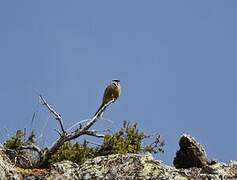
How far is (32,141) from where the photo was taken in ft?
41.5

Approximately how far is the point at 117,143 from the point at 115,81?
3.08m

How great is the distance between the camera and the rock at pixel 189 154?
10609 mm

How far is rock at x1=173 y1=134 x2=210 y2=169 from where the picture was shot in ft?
34.8

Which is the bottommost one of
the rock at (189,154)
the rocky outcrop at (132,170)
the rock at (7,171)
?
the rock at (7,171)

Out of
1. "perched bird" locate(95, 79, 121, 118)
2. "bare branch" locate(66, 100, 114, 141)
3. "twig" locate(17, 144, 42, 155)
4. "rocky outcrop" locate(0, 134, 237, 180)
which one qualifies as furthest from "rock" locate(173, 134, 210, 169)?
"perched bird" locate(95, 79, 121, 118)

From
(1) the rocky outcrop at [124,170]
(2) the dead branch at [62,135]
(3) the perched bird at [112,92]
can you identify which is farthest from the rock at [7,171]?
(3) the perched bird at [112,92]

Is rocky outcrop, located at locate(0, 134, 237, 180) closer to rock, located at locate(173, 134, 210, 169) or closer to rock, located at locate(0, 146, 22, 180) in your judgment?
rock, located at locate(0, 146, 22, 180)

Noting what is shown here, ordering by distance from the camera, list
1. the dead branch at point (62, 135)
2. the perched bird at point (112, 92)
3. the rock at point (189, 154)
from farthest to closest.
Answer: the perched bird at point (112, 92)
the dead branch at point (62, 135)
the rock at point (189, 154)

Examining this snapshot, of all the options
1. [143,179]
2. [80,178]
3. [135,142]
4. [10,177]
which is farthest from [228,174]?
[135,142]

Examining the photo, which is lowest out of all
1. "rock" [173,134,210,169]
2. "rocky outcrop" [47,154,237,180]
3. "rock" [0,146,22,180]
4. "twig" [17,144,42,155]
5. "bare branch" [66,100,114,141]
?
"rock" [0,146,22,180]

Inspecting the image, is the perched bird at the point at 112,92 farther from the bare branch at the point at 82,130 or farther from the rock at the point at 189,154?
the rock at the point at 189,154

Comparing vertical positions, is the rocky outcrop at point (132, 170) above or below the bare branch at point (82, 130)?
below

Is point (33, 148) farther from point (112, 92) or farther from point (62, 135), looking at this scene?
point (112, 92)

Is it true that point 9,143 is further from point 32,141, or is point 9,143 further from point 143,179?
point 143,179
